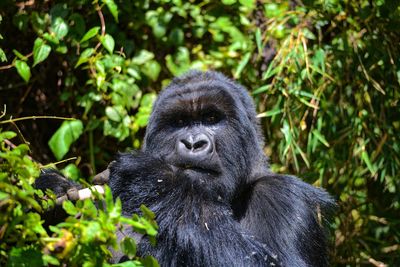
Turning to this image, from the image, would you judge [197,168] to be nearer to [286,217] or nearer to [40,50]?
[286,217]

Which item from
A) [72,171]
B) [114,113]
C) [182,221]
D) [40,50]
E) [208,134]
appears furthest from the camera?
[114,113]

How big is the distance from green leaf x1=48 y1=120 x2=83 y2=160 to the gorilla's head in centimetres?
100

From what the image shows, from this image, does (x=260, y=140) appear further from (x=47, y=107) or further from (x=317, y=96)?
(x=47, y=107)

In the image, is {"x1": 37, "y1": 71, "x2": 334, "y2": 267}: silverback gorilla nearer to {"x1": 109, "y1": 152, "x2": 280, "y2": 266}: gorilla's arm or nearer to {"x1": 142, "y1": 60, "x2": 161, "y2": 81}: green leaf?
{"x1": 109, "y1": 152, "x2": 280, "y2": 266}: gorilla's arm

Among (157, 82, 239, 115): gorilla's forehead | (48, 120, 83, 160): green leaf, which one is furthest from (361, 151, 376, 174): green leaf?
(48, 120, 83, 160): green leaf

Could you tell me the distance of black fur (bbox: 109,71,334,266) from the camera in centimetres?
282

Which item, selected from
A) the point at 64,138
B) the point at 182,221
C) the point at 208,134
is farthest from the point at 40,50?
the point at 182,221

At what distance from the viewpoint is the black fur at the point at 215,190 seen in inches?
111

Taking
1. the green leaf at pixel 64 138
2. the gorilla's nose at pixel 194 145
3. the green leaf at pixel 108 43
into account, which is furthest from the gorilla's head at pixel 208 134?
the green leaf at pixel 64 138

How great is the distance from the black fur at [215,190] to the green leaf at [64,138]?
0.99m

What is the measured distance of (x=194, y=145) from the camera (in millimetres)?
3168

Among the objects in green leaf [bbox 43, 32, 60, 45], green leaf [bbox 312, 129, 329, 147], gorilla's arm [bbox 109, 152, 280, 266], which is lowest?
green leaf [bbox 312, 129, 329, 147]

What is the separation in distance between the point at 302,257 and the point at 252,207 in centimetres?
37

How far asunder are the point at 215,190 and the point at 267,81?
200 centimetres
